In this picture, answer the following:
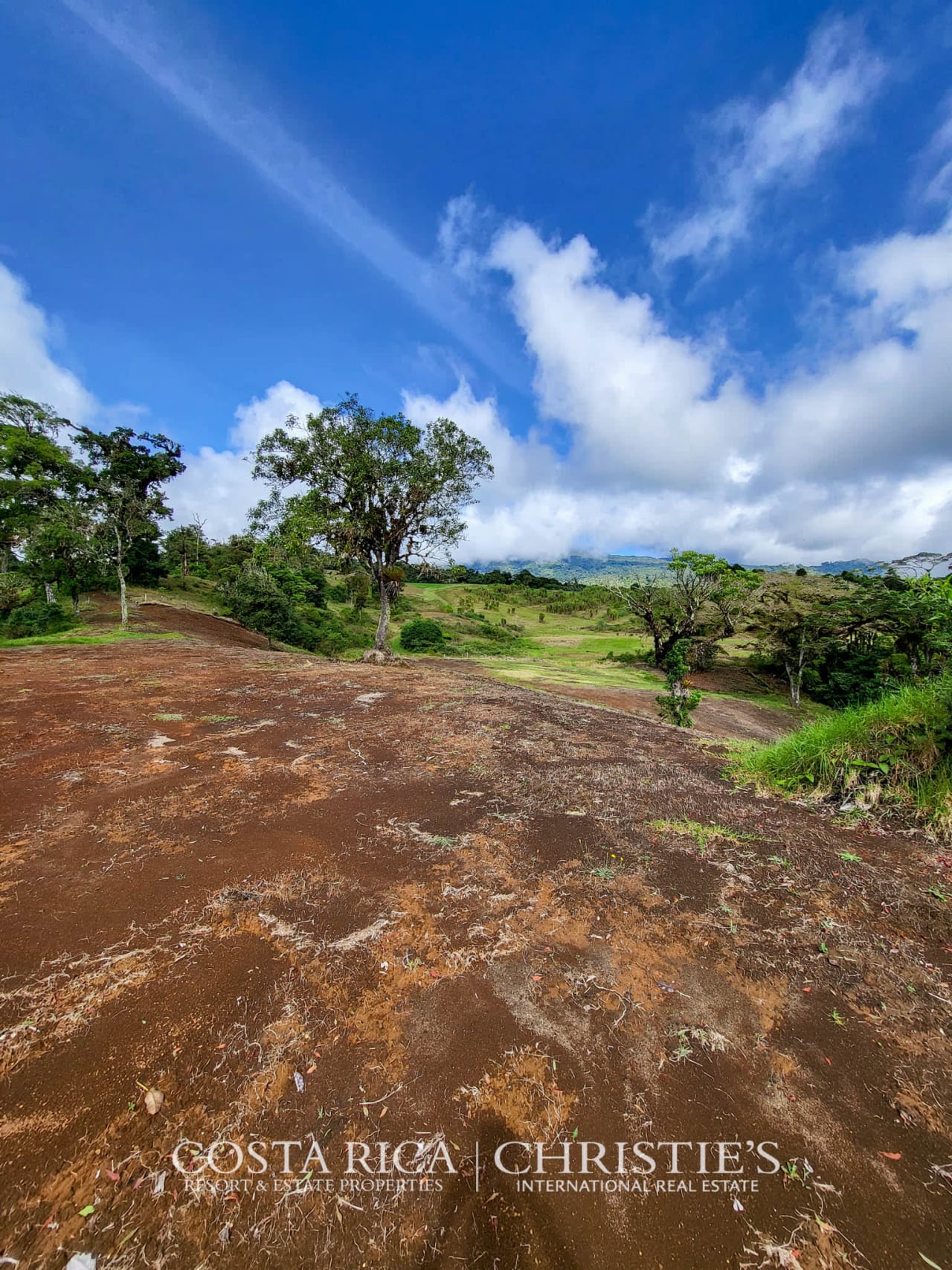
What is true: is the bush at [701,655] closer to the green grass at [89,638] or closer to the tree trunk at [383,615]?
the tree trunk at [383,615]

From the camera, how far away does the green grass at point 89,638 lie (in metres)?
16.6

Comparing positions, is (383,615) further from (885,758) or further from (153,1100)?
(153,1100)

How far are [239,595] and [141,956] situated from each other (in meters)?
25.3

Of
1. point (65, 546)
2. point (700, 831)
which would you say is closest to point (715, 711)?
point (700, 831)

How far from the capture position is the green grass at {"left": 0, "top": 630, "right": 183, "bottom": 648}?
54.5ft

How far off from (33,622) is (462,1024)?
28307mm

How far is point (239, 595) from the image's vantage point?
2531 cm

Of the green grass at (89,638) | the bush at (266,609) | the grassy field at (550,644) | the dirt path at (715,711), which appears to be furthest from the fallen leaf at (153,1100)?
the bush at (266,609)

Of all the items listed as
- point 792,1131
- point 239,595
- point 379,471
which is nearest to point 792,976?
point 792,1131

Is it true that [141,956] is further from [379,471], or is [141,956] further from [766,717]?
[766,717]

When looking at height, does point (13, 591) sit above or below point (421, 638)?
above

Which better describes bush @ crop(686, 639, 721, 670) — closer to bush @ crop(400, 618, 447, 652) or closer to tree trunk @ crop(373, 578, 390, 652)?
bush @ crop(400, 618, 447, 652)

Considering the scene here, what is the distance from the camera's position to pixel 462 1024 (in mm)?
2582

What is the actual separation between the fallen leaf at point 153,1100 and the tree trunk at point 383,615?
18.0 meters
